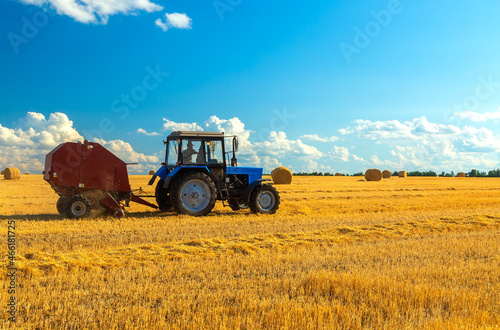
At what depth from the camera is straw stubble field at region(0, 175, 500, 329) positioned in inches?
143

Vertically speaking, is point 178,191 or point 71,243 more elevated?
point 178,191

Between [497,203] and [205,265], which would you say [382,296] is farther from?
[497,203]

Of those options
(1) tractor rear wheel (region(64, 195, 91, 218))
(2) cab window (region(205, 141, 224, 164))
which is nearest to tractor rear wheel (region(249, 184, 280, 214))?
(2) cab window (region(205, 141, 224, 164))

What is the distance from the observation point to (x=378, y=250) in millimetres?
6691

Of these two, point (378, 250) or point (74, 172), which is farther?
point (74, 172)

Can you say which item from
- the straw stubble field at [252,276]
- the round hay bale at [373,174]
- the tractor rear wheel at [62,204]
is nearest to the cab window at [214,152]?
the straw stubble field at [252,276]

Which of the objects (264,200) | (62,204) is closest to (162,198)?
(62,204)

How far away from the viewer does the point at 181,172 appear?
10.8 m

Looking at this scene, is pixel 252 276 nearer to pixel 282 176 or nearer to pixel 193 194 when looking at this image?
pixel 193 194

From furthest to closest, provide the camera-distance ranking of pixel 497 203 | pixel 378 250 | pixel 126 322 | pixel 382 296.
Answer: pixel 497 203, pixel 378 250, pixel 382 296, pixel 126 322

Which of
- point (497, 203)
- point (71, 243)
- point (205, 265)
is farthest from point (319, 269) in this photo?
point (497, 203)

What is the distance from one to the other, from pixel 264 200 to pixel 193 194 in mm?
2316

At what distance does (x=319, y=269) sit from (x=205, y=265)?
1611 millimetres

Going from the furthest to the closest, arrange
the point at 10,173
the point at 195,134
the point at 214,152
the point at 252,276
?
the point at 10,173, the point at 214,152, the point at 195,134, the point at 252,276
